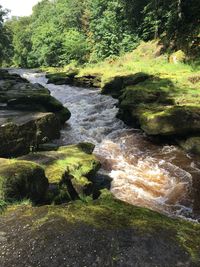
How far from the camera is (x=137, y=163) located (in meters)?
12.0

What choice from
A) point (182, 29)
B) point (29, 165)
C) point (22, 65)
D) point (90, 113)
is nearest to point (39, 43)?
point (22, 65)

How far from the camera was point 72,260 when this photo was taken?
12.3 feet

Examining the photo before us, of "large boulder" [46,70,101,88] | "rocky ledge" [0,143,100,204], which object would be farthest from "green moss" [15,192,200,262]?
"large boulder" [46,70,101,88]

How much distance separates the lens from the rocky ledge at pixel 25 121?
428 inches

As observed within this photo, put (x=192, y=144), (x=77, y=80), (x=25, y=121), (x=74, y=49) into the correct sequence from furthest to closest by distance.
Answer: (x=74, y=49) → (x=77, y=80) → (x=192, y=144) → (x=25, y=121)

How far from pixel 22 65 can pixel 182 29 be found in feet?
198

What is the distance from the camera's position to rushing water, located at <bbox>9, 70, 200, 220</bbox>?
30.9 feet

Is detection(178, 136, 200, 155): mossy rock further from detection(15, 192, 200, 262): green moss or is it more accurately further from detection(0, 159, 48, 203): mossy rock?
detection(15, 192, 200, 262): green moss

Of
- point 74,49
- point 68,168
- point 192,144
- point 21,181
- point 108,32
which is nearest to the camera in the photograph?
point 21,181

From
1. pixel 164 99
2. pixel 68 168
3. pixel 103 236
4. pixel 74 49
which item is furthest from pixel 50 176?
pixel 74 49

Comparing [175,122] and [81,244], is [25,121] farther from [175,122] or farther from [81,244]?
[81,244]

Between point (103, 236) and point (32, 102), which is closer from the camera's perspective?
point (103, 236)

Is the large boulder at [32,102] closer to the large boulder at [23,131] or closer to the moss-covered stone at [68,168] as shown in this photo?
the large boulder at [23,131]

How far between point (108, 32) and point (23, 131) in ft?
129
